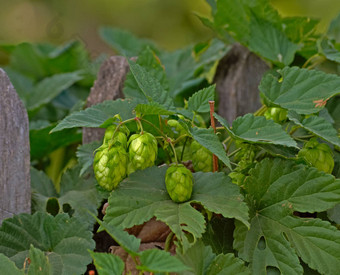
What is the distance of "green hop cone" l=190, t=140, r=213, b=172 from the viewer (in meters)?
1.22

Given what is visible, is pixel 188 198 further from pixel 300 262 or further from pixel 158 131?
pixel 300 262

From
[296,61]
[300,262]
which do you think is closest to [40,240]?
[300,262]

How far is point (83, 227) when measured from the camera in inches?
45.1

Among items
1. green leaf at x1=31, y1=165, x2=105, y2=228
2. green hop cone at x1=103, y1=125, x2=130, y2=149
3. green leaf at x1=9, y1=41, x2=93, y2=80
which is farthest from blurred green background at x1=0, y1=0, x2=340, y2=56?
green hop cone at x1=103, y1=125, x2=130, y2=149

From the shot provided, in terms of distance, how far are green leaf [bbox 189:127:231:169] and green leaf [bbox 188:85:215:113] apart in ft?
0.37

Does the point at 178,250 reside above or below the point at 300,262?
above

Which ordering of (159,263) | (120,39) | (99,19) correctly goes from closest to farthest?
(159,263) < (120,39) < (99,19)

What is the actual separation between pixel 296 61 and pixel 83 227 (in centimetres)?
94

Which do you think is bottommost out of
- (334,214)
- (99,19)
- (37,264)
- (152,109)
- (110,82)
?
(99,19)

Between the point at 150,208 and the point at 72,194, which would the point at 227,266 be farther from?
the point at 72,194

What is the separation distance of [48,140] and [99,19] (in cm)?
402

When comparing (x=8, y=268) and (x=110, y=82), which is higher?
(x=110, y=82)

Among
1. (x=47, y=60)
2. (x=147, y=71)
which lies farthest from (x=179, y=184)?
(x=47, y=60)

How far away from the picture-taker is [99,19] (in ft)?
17.8
